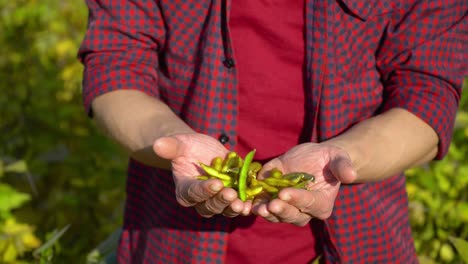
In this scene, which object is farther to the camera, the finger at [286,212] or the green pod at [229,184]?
the green pod at [229,184]

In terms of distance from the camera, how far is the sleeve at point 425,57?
1476 mm

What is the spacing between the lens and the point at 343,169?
3.84 feet

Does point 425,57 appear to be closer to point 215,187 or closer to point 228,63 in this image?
point 228,63

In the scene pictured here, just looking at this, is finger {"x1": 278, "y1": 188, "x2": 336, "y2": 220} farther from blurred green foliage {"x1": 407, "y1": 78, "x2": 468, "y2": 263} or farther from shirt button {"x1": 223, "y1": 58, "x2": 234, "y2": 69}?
blurred green foliage {"x1": 407, "y1": 78, "x2": 468, "y2": 263}

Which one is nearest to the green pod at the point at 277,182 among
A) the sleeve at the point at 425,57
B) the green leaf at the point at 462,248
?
the sleeve at the point at 425,57

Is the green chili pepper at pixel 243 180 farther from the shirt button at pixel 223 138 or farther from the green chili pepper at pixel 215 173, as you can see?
the shirt button at pixel 223 138

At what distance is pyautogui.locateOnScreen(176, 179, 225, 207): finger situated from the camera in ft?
3.76

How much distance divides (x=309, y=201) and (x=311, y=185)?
0.10 m

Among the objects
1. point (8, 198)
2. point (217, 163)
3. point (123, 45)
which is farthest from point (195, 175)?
point (8, 198)

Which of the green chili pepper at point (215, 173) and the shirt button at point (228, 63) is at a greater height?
the shirt button at point (228, 63)

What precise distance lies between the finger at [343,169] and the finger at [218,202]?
0.63ft

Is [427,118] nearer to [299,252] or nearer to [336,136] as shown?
[336,136]

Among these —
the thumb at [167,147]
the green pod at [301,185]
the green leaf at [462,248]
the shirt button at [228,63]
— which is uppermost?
the shirt button at [228,63]

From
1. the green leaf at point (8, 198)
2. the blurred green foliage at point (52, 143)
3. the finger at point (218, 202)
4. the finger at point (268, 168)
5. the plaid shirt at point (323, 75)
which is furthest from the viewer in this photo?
the blurred green foliage at point (52, 143)
